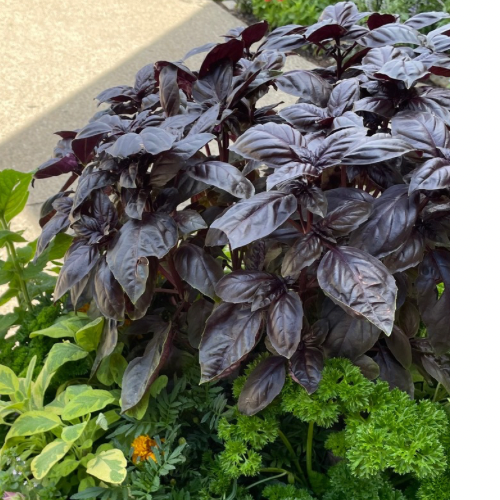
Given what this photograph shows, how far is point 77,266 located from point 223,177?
38cm

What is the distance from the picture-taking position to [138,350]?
1795 mm

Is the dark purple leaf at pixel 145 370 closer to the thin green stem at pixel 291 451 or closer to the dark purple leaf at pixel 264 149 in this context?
the thin green stem at pixel 291 451

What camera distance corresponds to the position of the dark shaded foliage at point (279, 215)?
1.24 meters

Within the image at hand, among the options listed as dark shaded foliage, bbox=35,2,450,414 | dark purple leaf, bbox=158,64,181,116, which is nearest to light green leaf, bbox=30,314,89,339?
dark shaded foliage, bbox=35,2,450,414

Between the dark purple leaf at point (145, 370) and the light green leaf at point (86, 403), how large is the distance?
0.06 m

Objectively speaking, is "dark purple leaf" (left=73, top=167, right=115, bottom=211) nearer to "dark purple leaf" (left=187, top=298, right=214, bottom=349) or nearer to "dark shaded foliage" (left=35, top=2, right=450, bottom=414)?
"dark shaded foliage" (left=35, top=2, right=450, bottom=414)

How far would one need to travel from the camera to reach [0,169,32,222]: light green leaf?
189 cm

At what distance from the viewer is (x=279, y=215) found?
1.19 metres

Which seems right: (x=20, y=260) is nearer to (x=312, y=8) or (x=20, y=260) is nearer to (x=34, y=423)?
(x=34, y=423)

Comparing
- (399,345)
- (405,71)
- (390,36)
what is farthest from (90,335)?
(390,36)

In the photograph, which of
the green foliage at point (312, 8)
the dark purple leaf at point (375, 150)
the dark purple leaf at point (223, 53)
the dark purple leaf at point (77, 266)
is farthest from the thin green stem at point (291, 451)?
the green foliage at point (312, 8)
